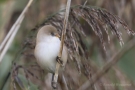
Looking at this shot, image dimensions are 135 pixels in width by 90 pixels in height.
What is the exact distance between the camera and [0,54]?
193cm

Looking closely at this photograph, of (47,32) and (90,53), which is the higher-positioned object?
(47,32)

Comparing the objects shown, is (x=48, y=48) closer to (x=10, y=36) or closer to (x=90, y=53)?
(x=10, y=36)

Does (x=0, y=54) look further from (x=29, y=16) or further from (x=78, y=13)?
(x=29, y=16)

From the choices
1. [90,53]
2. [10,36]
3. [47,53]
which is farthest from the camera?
[90,53]

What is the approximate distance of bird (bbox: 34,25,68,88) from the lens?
5.97 ft

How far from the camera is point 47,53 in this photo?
184 centimetres

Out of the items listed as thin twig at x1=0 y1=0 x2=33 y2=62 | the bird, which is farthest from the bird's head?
thin twig at x1=0 y1=0 x2=33 y2=62

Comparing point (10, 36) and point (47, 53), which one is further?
point (10, 36)

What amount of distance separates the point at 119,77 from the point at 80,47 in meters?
0.59

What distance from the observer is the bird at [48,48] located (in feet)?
5.97

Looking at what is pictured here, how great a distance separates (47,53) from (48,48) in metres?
0.03

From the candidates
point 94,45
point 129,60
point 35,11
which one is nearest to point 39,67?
point 129,60

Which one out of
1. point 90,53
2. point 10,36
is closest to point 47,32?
point 10,36

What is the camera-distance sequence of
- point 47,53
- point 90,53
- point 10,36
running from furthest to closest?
point 90,53 → point 10,36 → point 47,53
